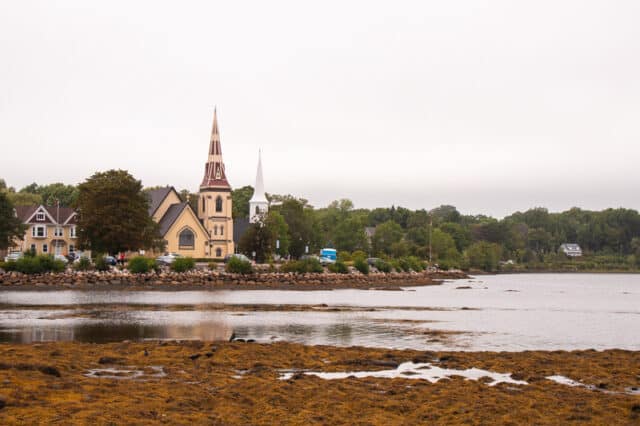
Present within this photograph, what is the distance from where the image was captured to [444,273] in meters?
109

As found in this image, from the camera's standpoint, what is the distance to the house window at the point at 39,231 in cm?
9319

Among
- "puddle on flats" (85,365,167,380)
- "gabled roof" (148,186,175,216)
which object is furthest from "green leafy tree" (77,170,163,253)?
"puddle on flats" (85,365,167,380)

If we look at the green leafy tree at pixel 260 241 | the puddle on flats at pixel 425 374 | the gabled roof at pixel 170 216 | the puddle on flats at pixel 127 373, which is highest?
the gabled roof at pixel 170 216

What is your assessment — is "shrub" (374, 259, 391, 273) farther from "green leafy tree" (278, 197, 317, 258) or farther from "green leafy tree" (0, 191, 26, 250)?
"green leafy tree" (0, 191, 26, 250)

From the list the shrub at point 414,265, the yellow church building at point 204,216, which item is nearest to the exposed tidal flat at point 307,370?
the yellow church building at point 204,216

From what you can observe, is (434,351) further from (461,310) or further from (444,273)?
(444,273)

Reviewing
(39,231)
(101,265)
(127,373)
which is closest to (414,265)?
(39,231)

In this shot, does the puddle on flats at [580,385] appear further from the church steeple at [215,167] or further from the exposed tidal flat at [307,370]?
the church steeple at [215,167]

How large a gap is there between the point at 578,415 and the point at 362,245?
368 feet

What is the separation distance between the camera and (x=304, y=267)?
7444cm

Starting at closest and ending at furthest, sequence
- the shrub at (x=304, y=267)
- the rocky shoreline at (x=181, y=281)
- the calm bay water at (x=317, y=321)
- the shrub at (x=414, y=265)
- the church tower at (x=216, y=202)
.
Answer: the calm bay water at (x=317, y=321) → the rocky shoreline at (x=181, y=281) → the shrub at (x=304, y=267) → the church tower at (x=216, y=202) → the shrub at (x=414, y=265)

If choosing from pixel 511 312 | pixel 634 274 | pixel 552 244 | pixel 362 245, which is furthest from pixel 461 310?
pixel 552 244

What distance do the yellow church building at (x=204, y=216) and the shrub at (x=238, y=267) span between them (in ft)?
74.0

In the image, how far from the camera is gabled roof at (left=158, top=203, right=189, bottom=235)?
3534 inches
